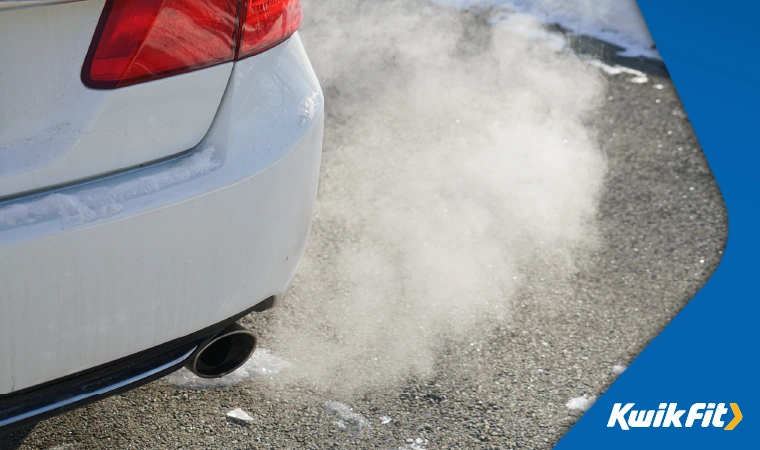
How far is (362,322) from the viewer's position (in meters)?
2.71

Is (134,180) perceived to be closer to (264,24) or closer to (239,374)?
(264,24)

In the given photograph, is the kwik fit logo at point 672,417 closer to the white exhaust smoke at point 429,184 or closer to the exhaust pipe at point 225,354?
the white exhaust smoke at point 429,184

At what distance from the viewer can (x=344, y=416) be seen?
7.69 ft

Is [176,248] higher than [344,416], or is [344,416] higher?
[176,248]

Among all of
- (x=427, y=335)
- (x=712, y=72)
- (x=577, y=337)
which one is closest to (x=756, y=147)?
(x=712, y=72)

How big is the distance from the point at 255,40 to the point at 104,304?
0.61 meters

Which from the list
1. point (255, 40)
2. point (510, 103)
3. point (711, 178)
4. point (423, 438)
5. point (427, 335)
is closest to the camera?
point (255, 40)

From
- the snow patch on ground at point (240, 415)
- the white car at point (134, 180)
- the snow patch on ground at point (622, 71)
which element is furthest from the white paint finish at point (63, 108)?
the snow patch on ground at point (622, 71)

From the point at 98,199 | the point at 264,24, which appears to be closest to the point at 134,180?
the point at 98,199

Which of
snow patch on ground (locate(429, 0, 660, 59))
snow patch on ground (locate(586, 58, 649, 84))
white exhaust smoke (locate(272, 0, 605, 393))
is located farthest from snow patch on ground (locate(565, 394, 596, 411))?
snow patch on ground (locate(429, 0, 660, 59))

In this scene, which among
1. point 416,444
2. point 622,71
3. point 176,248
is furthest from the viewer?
point 622,71

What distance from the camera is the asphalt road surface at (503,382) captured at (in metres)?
2.27

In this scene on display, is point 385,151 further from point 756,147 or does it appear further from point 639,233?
point 756,147

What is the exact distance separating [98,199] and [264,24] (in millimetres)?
511
